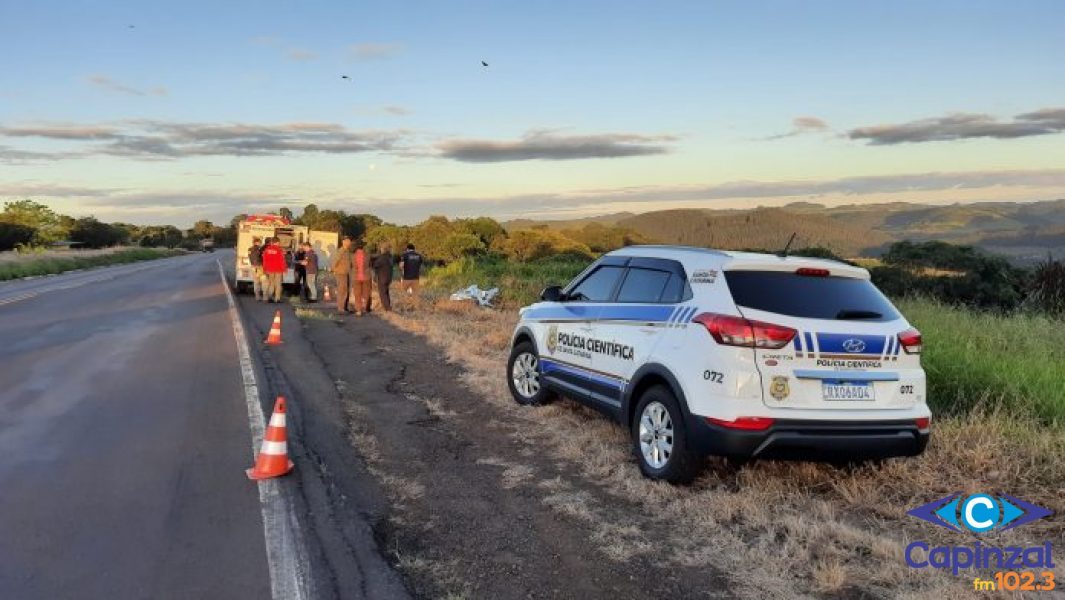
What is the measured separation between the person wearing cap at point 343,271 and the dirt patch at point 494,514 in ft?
33.2

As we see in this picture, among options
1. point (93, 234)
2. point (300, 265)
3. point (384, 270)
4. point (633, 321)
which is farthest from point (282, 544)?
point (93, 234)

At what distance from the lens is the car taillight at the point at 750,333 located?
17.1 ft

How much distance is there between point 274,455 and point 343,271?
13705 millimetres

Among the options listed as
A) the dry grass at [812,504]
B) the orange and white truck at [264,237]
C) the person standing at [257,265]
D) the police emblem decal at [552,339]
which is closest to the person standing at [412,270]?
the orange and white truck at [264,237]

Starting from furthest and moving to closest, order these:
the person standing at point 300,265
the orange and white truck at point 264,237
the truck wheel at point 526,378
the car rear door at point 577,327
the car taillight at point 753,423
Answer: the orange and white truck at point 264,237
the person standing at point 300,265
the truck wheel at point 526,378
the car rear door at point 577,327
the car taillight at point 753,423

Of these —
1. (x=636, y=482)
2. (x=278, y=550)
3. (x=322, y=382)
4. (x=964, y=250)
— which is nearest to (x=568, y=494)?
(x=636, y=482)

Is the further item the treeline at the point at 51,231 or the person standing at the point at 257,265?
the treeline at the point at 51,231

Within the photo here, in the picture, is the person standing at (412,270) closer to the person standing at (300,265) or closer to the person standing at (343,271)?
the person standing at (343,271)

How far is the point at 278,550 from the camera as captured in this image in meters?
4.55

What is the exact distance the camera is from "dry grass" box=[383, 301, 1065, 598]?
433 cm

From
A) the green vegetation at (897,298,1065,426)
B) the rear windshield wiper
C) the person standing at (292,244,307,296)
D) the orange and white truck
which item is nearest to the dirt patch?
the rear windshield wiper

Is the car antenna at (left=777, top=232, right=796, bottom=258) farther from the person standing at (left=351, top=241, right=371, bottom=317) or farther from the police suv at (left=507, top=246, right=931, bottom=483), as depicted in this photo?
the person standing at (left=351, top=241, right=371, bottom=317)

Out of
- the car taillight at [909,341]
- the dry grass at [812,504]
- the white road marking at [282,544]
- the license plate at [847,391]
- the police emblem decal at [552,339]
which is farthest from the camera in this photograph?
the police emblem decal at [552,339]

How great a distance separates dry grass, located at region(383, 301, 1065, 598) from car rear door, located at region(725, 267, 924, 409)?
72 centimetres
